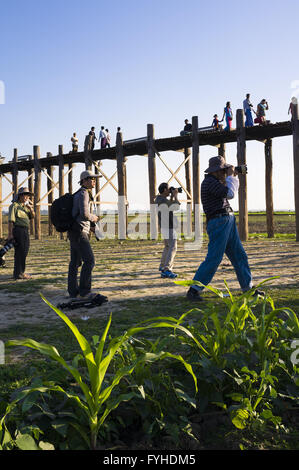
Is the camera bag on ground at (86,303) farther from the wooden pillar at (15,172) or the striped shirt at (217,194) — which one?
the wooden pillar at (15,172)

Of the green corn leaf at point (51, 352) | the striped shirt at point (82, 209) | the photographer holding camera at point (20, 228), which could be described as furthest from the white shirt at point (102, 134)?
the green corn leaf at point (51, 352)

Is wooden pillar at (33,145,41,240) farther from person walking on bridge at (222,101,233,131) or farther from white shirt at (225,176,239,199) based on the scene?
white shirt at (225,176,239,199)

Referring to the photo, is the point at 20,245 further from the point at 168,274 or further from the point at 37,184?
the point at 37,184

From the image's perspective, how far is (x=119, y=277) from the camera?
8.09m

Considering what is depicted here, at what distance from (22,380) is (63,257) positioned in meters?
9.50

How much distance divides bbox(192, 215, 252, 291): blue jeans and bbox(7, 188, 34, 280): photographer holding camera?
157 inches

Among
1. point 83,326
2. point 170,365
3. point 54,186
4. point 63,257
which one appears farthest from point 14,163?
point 170,365

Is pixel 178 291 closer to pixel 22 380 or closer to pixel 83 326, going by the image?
pixel 83 326

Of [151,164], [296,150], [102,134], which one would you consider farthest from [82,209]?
[102,134]

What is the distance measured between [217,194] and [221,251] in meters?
0.72

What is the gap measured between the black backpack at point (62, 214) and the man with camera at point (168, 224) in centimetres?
249

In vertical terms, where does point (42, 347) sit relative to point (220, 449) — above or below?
above
